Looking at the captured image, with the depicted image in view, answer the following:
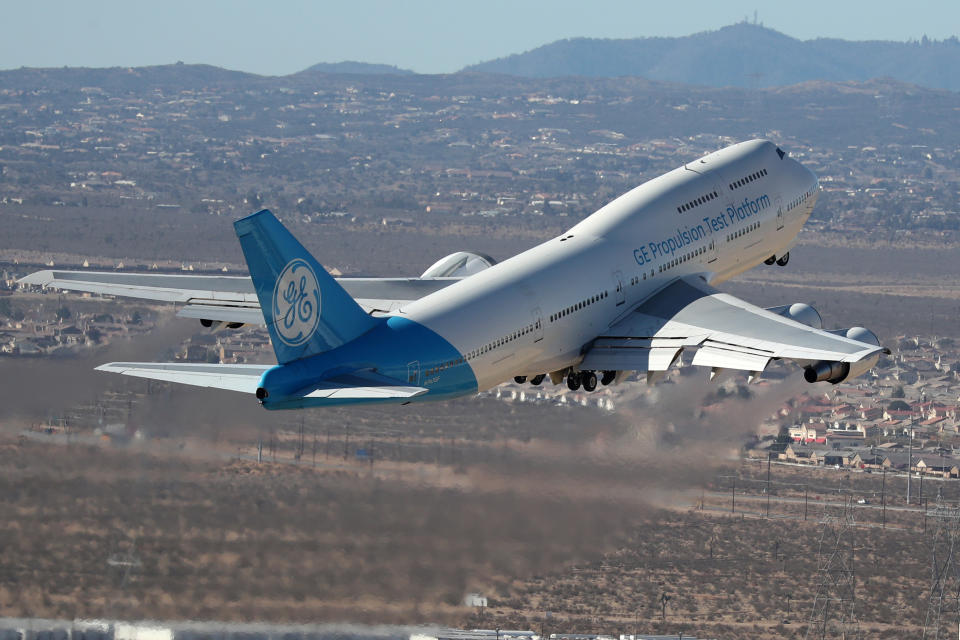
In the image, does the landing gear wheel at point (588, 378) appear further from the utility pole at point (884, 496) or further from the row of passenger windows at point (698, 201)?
the utility pole at point (884, 496)

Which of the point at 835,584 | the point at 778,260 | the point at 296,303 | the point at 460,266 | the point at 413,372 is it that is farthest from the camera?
the point at 835,584

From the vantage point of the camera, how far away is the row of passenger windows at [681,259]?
180ft

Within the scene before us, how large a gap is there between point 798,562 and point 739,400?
1850 centimetres

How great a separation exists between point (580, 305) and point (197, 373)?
14550 millimetres

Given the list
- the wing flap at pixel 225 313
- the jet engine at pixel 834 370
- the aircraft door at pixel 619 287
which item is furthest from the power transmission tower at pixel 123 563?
the jet engine at pixel 834 370

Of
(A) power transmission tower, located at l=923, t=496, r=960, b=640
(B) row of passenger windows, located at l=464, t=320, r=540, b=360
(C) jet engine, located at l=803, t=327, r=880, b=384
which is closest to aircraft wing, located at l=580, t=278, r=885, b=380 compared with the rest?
(C) jet engine, located at l=803, t=327, r=880, b=384

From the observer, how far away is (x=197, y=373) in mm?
39594

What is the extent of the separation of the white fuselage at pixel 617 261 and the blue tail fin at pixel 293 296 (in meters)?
2.82

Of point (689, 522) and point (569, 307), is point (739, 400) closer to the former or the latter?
point (569, 307)

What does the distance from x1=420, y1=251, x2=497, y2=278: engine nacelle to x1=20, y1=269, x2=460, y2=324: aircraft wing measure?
3.36 metres

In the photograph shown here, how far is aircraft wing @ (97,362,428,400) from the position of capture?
128ft

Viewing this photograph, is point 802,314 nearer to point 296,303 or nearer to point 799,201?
point 799,201

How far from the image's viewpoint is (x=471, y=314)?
46844mm

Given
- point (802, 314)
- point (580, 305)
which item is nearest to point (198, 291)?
point (580, 305)
